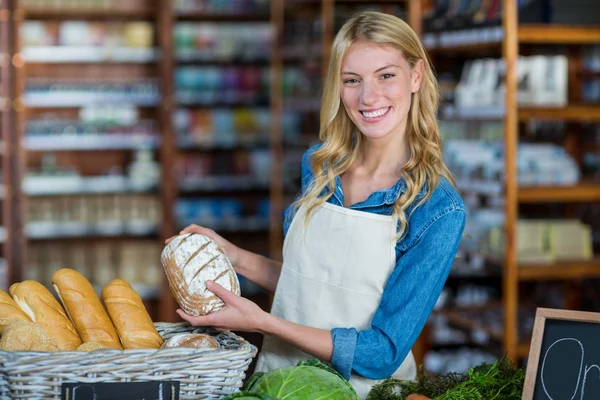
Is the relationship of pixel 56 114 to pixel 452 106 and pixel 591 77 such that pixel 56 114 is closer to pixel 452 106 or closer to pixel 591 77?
pixel 452 106

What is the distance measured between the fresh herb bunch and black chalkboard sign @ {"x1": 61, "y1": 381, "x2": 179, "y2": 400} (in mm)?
488

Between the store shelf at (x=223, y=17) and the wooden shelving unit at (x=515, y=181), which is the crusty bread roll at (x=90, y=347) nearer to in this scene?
the wooden shelving unit at (x=515, y=181)

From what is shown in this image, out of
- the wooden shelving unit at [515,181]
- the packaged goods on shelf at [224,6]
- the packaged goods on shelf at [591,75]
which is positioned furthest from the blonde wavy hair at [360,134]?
the packaged goods on shelf at [224,6]

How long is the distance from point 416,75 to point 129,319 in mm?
903

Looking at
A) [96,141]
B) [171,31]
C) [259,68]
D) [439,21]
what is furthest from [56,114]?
[439,21]

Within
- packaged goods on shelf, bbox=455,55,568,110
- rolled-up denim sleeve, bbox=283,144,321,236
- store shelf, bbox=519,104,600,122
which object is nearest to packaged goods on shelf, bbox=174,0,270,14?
packaged goods on shelf, bbox=455,55,568,110

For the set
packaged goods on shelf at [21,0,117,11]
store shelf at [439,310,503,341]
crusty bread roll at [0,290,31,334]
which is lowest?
store shelf at [439,310,503,341]

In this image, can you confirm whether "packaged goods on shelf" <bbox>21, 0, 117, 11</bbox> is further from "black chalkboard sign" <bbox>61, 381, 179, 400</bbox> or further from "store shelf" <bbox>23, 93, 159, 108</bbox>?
"black chalkboard sign" <bbox>61, 381, 179, 400</bbox>

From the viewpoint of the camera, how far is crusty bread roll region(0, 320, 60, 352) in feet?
5.14

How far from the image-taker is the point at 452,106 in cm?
451

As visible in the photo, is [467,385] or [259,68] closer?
[467,385]

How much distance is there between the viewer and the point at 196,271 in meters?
1.80

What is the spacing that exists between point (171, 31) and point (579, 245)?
370 centimetres

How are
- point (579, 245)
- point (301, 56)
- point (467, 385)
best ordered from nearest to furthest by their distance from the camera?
point (467, 385) < point (579, 245) < point (301, 56)
